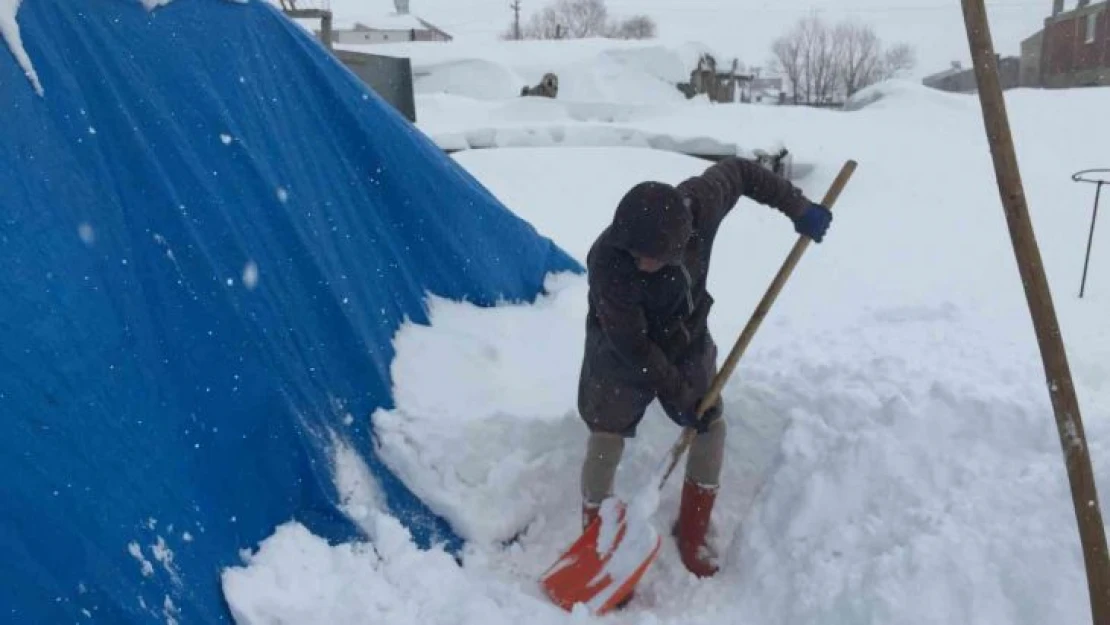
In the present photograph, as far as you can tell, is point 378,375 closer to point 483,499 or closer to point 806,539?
point 483,499

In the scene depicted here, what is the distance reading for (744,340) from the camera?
279 cm

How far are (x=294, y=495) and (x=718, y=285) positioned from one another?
9.65 feet

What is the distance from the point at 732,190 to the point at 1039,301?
1.24 metres

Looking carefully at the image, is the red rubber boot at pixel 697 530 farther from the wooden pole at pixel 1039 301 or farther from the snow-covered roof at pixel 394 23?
the snow-covered roof at pixel 394 23

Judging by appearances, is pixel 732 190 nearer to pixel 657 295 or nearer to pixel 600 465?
pixel 657 295

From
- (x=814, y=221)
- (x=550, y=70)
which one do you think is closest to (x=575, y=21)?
(x=550, y=70)

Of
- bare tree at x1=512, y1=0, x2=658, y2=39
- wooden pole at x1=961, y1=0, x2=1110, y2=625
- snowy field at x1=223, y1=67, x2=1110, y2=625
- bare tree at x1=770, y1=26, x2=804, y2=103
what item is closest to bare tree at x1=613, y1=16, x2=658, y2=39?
bare tree at x1=512, y1=0, x2=658, y2=39

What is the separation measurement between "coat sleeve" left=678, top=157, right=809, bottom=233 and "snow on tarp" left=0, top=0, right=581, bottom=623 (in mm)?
1143

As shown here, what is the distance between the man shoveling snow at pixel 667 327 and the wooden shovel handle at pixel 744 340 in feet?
0.11

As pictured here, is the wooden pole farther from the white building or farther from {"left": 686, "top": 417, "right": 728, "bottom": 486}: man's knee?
the white building

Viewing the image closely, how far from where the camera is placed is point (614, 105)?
13.1 meters

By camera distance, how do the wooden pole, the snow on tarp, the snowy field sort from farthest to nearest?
the snowy field, the snow on tarp, the wooden pole

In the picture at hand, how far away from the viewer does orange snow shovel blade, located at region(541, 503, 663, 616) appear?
8.47 feet

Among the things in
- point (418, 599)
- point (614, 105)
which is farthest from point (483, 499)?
point (614, 105)
